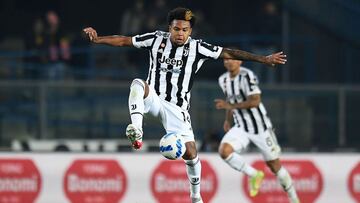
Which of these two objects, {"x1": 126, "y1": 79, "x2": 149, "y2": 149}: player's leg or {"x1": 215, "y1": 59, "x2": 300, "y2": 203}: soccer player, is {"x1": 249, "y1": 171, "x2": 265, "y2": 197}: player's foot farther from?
{"x1": 126, "y1": 79, "x2": 149, "y2": 149}: player's leg

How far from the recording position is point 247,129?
648 inches

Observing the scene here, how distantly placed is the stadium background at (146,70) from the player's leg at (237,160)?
61.1 inches

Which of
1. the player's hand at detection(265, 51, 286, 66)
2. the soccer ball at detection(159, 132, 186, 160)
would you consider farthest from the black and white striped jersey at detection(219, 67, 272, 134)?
the soccer ball at detection(159, 132, 186, 160)

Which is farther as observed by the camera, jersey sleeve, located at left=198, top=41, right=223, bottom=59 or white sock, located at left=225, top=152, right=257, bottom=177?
white sock, located at left=225, top=152, right=257, bottom=177

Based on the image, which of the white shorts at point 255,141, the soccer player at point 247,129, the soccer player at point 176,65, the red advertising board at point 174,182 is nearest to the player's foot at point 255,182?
the soccer player at point 247,129

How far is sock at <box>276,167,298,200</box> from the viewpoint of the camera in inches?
633

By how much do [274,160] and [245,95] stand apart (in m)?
0.94

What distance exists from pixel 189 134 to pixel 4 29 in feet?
32.8

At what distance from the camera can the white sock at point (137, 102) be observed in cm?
1234

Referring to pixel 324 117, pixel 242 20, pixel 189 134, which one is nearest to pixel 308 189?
pixel 324 117

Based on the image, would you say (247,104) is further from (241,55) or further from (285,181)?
(241,55)

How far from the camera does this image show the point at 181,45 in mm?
13094

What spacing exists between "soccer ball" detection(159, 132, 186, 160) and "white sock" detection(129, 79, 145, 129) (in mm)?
431

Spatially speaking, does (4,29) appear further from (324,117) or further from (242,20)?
(324,117)
